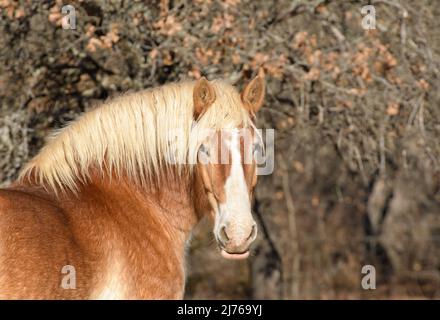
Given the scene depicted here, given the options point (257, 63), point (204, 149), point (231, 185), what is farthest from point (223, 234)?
point (257, 63)

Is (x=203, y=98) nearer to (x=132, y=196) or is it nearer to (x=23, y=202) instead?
(x=132, y=196)

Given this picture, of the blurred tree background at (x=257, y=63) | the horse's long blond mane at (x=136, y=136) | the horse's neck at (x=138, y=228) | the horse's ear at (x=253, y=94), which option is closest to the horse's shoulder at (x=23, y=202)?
the horse's neck at (x=138, y=228)

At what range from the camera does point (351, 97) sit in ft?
24.2

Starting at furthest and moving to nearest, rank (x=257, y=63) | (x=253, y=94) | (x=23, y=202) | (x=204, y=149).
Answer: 1. (x=257, y=63)
2. (x=253, y=94)
3. (x=204, y=149)
4. (x=23, y=202)

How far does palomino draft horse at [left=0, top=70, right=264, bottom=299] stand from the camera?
364 cm

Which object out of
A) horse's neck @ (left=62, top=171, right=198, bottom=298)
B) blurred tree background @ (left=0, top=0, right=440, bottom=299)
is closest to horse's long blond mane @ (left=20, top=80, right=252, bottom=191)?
horse's neck @ (left=62, top=171, right=198, bottom=298)

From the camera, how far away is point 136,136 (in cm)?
434

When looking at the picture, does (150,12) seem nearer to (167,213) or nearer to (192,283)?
(167,213)

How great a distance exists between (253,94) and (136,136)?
763 mm

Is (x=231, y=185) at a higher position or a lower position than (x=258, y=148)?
lower

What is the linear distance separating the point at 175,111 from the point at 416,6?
14.6 ft

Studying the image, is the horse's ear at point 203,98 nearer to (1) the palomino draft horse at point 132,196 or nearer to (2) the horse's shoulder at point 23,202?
(1) the palomino draft horse at point 132,196

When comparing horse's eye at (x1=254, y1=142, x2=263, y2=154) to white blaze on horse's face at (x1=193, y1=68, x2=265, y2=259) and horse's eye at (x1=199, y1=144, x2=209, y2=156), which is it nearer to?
white blaze on horse's face at (x1=193, y1=68, x2=265, y2=259)
